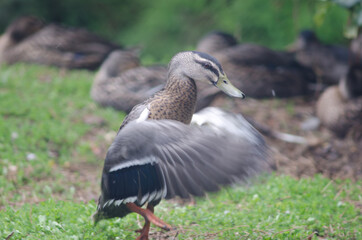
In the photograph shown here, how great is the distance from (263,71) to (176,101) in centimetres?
430

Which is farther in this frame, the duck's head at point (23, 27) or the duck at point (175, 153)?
the duck's head at point (23, 27)

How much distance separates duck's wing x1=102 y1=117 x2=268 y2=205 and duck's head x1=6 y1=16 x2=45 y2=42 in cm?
625

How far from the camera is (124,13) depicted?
9914mm

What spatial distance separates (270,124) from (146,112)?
3.74 meters

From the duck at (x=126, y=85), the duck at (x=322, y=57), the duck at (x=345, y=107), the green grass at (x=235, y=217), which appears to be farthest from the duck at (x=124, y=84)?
the duck at (x=322, y=57)

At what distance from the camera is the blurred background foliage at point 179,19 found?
8836mm

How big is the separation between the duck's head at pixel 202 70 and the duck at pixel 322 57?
14.9 feet

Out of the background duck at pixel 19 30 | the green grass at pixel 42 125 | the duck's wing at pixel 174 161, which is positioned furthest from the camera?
the background duck at pixel 19 30

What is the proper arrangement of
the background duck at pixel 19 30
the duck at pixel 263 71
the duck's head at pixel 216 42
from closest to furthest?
the duck at pixel 263 71, the duck's head at pixel 216 42, the background duck at pixel 19 30

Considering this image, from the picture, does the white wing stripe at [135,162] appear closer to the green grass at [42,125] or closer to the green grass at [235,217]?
the green grass at [235,217]

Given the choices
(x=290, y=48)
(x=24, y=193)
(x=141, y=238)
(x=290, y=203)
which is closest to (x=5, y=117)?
(x=24, y=193)

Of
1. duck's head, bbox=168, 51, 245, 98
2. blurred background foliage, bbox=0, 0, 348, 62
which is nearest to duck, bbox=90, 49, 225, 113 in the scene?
blurred background foliage, bbox=0, 0, 348, 62

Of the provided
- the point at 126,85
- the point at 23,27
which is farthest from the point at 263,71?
the point at 23,27

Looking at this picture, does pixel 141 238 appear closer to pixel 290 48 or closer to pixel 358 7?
pixel 358 7
